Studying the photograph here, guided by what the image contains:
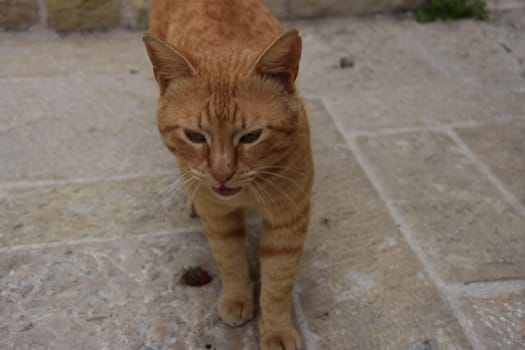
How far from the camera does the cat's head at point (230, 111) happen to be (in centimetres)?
161

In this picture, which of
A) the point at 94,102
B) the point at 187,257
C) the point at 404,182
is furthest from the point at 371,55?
the point at 187,257

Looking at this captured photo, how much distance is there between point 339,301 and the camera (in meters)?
2.13

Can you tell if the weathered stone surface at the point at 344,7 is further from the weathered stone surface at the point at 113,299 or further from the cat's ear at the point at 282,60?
the cat's ear at the point at 282,60

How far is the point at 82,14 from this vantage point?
4.15 meters

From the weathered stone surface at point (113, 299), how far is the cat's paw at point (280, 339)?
0.06 meters

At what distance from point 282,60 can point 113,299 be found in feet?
3.81

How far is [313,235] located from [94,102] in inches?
68.6

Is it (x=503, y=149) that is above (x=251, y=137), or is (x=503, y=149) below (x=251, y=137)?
below

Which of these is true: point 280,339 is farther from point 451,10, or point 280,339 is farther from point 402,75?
point 451,10

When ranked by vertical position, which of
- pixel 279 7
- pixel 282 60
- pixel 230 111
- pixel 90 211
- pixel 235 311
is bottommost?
pixel 90 211

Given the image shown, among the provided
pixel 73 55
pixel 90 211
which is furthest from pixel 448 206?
pixel 73 55

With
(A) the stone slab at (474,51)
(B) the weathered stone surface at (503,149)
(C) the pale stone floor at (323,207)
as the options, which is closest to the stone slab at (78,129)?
(C) the pale stone floor at (323,207)

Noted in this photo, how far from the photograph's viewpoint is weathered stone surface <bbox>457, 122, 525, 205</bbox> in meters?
2.76

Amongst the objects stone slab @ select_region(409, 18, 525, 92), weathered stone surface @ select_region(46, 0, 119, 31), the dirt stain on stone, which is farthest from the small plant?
the dirt stain on stone
